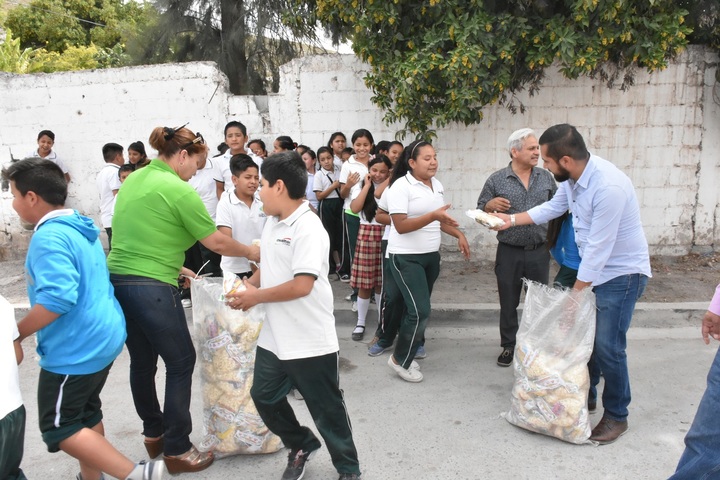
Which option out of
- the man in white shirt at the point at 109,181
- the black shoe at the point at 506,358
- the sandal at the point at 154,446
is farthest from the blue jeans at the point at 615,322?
the man in white shirt at the point at 109,181

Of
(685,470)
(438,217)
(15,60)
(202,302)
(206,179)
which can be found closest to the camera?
(685,470)

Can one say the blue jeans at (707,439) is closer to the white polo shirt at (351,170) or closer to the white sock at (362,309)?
the white sock at (362,309)

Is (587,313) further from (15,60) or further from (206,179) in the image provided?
(15,60)

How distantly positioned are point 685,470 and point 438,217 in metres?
2.03

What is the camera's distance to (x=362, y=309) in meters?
5.19

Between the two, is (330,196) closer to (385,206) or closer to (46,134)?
(385,206)

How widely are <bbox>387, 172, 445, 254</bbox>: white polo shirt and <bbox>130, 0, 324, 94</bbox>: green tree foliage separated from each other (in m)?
8.58

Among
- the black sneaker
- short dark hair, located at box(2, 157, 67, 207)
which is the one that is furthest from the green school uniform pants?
short dark hair, located at box(2, 157, 67, 207)

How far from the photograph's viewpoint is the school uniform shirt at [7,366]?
217cm

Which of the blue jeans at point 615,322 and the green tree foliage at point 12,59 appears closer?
the blue jeans at point 615,322

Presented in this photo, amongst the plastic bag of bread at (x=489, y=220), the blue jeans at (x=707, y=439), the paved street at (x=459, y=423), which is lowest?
the paved street at (x=459, y=423)

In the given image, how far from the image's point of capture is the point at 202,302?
3176 millimetres

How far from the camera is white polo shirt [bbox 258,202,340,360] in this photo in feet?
8.58

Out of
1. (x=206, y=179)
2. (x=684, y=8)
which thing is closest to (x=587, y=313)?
(x=206, y=179)
